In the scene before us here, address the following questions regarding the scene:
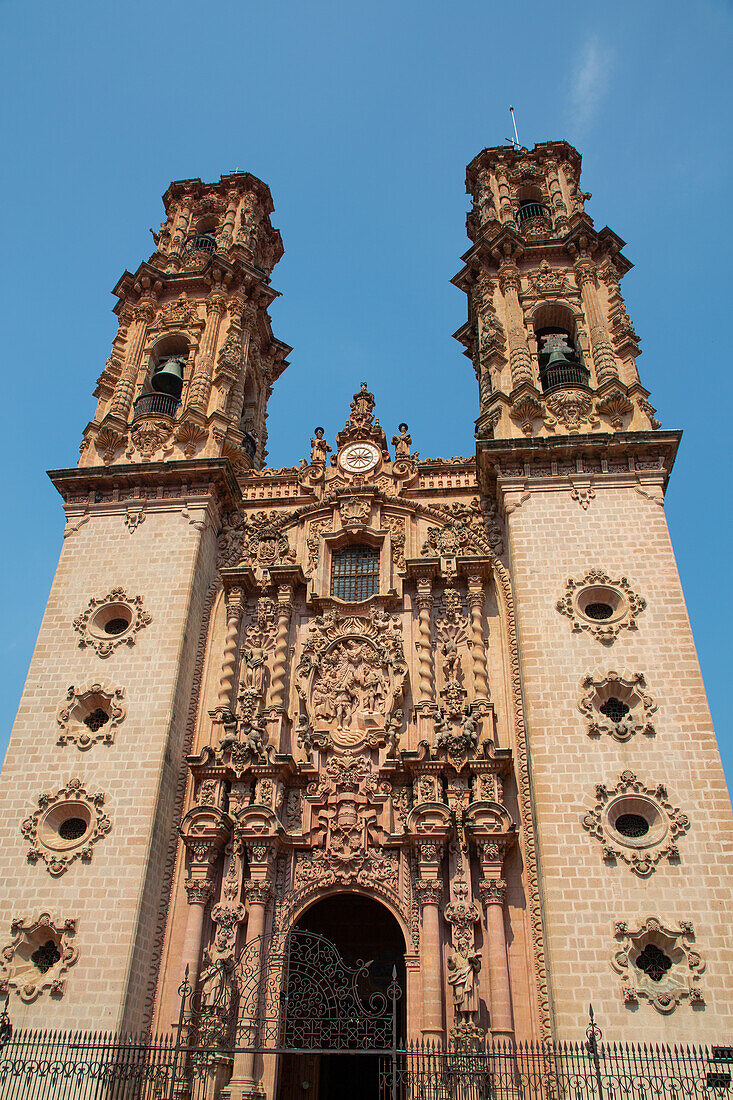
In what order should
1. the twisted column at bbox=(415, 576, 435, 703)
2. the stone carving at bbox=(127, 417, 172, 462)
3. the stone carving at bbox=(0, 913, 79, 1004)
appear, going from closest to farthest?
the stone carving at bbox=(0, 913, 79, 1004)
the twisted column at bbox=(415, 576, 435, 703)
the stone carving at bbox=(127, 417, 172, 462)

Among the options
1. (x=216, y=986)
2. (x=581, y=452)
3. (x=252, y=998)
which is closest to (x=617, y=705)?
(x=581, y=452)

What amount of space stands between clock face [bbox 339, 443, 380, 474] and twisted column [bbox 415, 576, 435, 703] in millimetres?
3977

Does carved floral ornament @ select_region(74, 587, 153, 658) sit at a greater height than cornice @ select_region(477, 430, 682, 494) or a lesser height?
lesser

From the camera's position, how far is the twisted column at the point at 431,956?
46.3 feet

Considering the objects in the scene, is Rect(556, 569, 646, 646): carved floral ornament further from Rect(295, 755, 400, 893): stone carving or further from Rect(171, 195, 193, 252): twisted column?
Rect(171, 195, 193, 252): twisted column

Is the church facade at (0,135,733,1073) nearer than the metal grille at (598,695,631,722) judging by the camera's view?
Yes

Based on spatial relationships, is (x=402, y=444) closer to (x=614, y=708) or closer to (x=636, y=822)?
(x=614, y=708)

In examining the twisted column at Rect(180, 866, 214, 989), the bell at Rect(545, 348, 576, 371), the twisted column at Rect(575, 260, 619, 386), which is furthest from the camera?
the bell at Rect(545, 348, 576, 371)

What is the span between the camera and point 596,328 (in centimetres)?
2211

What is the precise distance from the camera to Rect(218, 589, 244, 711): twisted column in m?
18.1

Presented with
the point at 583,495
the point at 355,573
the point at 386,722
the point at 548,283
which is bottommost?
the point at 386,722

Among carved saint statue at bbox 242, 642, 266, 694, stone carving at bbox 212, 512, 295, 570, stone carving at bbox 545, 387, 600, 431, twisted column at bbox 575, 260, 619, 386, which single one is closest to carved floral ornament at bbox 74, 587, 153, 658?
carved saint statue at bbox 242, 642, 266, 694

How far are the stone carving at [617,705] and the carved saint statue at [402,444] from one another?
7921 millimetres

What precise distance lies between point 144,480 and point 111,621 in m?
3.63
